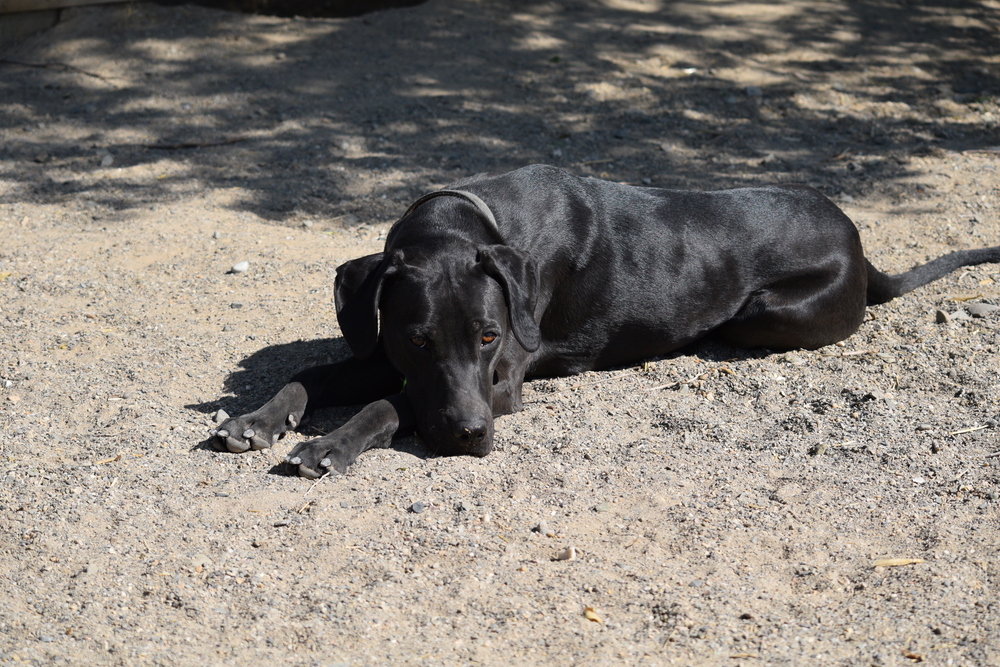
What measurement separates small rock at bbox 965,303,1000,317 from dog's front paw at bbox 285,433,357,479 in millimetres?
3394

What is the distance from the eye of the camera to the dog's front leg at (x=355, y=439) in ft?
12.3

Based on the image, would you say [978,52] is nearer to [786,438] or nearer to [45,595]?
[786,438]

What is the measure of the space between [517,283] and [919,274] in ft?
9.00

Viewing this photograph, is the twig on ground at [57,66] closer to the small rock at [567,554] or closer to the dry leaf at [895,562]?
the small rock at [567,554]

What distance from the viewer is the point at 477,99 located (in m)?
8.63

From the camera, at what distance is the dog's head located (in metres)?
3.87

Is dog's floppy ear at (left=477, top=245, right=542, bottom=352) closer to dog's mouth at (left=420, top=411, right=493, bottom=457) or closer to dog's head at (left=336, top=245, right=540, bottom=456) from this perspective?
dog's head at (left=336, top=245, right=540, bottom=456)

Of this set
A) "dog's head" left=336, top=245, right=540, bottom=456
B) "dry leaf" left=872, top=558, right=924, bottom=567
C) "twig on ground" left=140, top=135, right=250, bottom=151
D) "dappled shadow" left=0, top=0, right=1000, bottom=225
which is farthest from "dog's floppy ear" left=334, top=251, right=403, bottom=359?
"twig on ground" left=140, top=135, right=250, bottom=151

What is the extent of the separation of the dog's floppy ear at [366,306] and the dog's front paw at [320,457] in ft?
1.25

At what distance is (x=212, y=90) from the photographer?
28.2 feet

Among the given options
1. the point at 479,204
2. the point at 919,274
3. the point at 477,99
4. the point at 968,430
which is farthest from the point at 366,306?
the point at 477,99

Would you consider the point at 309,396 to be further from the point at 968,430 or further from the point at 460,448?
the point at 968,430

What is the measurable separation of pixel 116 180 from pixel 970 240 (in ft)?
19.2

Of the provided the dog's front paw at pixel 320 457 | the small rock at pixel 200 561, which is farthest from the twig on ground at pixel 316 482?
the small rock at pixel 200 561
